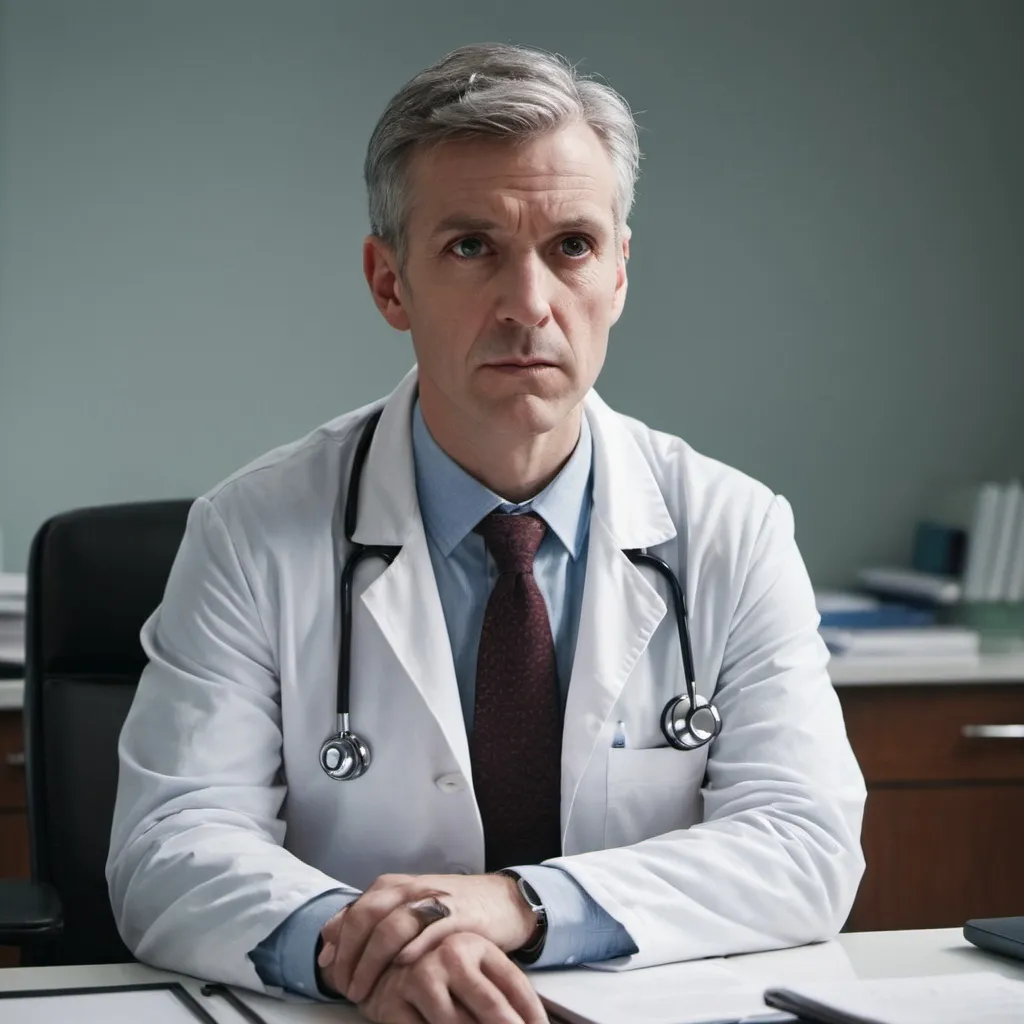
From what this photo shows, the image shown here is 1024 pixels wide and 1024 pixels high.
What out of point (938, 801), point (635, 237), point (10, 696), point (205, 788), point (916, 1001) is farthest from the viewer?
point (635, 237)

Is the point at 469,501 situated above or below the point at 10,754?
above

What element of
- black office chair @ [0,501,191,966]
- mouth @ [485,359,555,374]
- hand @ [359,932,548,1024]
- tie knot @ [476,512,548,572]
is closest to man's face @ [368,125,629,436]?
mouth @ [485,359,555,374]

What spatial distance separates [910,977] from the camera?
1191 millimetres

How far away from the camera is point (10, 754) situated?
246 cm

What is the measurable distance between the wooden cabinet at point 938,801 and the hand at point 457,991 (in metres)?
1.60

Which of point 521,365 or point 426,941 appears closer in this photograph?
point 426,941

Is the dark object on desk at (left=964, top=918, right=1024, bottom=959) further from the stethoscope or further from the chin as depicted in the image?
the chin

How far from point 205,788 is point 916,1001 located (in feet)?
2.24

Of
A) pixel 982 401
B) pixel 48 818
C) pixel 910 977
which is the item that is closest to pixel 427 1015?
pixel 910 977

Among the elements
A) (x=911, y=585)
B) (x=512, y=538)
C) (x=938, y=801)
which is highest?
(x=512, y=538)

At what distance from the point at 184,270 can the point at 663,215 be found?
39.2 inches

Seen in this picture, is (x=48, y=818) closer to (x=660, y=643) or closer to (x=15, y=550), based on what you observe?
(x=660, y=643)

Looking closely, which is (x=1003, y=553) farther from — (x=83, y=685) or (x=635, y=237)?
(x=83, y=685)

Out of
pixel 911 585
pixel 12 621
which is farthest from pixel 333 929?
pixel 911 585
